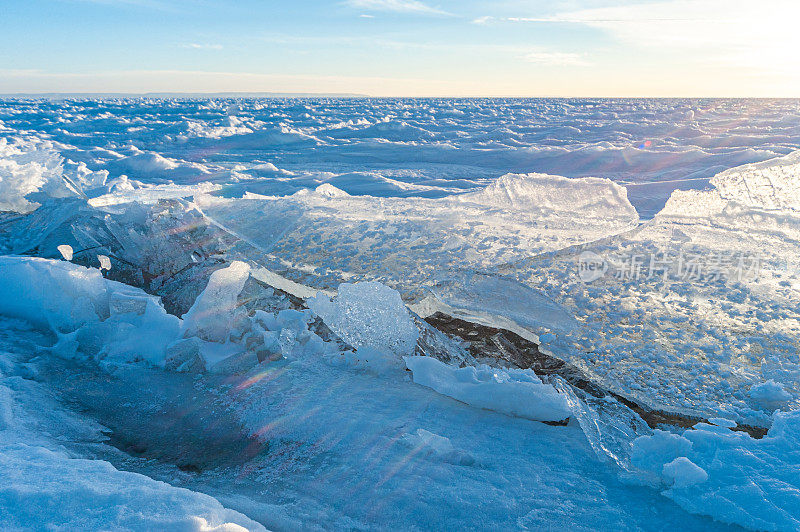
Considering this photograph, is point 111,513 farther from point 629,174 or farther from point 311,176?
point 629,174

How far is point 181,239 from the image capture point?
2920 millimetres

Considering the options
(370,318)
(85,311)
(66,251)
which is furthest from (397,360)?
(66,251)

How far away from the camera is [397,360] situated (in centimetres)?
177

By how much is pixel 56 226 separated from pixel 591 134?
1637 cm

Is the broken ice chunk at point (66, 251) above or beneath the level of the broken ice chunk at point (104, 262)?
above

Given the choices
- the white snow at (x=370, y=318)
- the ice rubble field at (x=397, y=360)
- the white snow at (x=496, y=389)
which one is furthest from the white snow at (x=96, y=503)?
the white snow at (x=370, y=318)

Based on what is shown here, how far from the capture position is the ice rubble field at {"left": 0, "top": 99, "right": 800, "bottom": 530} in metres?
1.10

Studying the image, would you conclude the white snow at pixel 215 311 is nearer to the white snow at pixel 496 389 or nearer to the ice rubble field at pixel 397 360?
the ice rubble field at pixel 397 360

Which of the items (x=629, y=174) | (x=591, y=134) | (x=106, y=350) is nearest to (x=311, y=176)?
(x=629, y=174)

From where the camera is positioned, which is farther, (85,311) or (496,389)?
(85,311)

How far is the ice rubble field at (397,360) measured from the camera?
110 cm

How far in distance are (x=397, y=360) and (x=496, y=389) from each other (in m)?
0.40

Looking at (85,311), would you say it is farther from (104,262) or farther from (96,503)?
(96,503)

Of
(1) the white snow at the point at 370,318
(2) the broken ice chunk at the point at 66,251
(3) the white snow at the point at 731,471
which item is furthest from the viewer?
(2) the broken ice chunk at the point at 66,251
